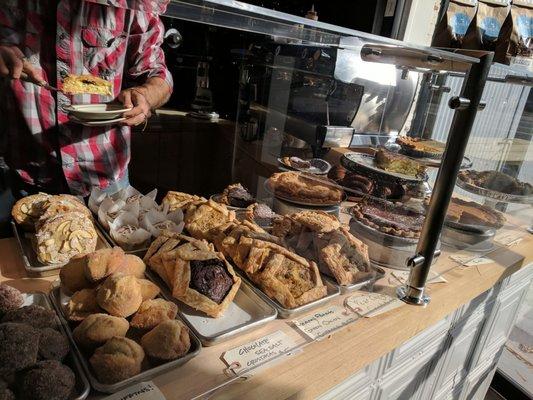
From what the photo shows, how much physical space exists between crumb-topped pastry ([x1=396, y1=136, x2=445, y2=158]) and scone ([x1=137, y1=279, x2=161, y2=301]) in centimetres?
104

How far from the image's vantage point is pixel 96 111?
106 centimetres

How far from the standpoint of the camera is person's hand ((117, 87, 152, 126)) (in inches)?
46.3

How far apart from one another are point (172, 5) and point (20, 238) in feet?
2.35

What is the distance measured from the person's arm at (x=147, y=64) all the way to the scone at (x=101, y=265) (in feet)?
2.01

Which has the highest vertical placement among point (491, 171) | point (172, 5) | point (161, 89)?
point (172, 5)

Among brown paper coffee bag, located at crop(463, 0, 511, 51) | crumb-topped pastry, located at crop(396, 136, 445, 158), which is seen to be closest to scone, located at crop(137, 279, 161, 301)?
crumb-topped pastry, located at crop(396, 136, 445, 158)

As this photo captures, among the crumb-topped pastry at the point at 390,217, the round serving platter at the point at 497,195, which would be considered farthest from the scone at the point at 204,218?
the round serving platter at the point at 497,195

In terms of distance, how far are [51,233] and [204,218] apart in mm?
408

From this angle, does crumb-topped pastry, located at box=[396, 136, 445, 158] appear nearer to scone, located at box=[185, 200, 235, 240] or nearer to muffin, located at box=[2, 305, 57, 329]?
scone, located at box=[185, 200, 235, 240]

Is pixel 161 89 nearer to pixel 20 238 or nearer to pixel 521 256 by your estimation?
pixel 20 238

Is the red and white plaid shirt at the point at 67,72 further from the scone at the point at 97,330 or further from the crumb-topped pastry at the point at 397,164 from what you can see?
the crumb-topped pastry at the point at 397,164

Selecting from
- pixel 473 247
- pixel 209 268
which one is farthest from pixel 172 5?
pixel 473 247

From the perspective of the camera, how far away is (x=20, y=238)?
3.31 feet

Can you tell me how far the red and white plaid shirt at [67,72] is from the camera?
1223 millimetres
